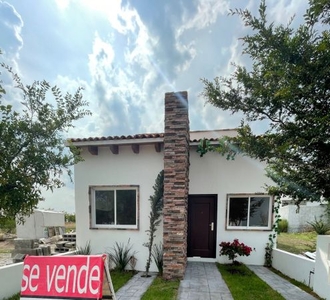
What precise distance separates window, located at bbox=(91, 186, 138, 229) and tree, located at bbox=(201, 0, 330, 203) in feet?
14.0

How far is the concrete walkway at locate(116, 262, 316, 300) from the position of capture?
4.47 metres

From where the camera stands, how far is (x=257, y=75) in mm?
4344

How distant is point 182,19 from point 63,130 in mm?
5666

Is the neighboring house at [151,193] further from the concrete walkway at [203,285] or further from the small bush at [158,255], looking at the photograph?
the concrete walkway at [203,285]

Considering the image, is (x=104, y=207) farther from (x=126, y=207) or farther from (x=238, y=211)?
(x=238, y=211)

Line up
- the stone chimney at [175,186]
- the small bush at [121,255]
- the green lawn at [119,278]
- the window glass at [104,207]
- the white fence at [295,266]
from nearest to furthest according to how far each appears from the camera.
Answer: the white fence at [295,266] < the green lawn at [119,278] < the stone chimney at [175,186] < the small bush at [121,255] < the window glass at [104,207]

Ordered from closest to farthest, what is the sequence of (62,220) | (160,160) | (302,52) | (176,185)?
Result: (302,52), (176,185), (160,160), (62,220)

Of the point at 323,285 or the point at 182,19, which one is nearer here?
the point at 323,285

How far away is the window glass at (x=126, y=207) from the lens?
688cm

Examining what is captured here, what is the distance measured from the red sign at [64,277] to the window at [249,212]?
5283 millimetres

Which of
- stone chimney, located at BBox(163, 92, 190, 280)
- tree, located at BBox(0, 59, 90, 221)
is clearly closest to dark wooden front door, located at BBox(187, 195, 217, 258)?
stone chimney, located at BBox(163, 92, 190, 280)

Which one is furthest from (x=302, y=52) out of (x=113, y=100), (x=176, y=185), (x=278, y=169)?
(x=113, y=100)

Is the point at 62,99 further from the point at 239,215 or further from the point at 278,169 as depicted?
the point at 239,215

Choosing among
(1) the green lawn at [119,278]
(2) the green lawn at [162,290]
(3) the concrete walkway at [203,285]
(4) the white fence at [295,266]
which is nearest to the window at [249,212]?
(4) the white fence at [295,266]
